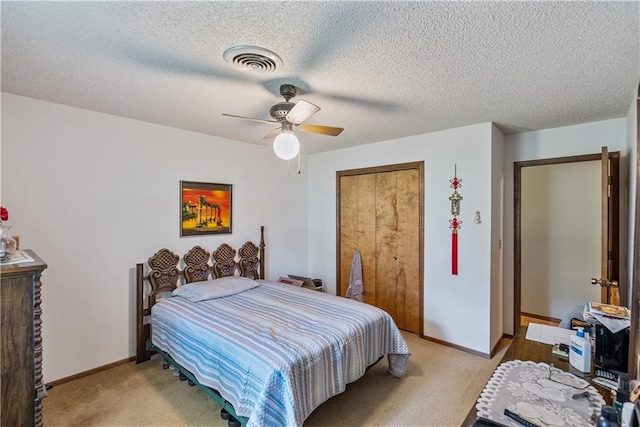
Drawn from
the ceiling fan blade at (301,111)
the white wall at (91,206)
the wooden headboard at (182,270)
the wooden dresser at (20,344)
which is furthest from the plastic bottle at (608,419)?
the white wall at (91,206)

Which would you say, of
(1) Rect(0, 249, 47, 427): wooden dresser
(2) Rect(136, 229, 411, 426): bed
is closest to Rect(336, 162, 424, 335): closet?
(2) Rect(136, 229, 411, 426): bed

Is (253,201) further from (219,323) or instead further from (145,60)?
(145,60)

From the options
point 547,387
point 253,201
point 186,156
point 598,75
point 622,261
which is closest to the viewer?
point 547,387

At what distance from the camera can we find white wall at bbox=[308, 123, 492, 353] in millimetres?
3207

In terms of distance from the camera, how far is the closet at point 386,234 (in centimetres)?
375

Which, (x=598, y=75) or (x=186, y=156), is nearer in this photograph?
(x=598, y=75)

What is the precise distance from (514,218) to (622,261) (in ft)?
3.23

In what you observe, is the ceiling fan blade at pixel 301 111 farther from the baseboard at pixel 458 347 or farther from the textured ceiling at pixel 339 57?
the baseboard at pixel 458 347

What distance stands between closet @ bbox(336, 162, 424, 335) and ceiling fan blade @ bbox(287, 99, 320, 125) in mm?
2033

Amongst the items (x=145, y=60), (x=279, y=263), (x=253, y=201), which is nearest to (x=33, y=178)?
(x=145, y=60)

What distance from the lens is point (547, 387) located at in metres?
1.35

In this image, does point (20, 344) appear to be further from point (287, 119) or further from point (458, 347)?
point (458, 347)

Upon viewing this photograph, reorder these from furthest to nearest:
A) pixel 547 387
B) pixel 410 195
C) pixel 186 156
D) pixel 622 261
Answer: pixel 410 195 → pixel 186 156 → pixel 622 261 → pixel 547 387

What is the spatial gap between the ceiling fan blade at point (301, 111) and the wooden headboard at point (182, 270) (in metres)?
2.11
